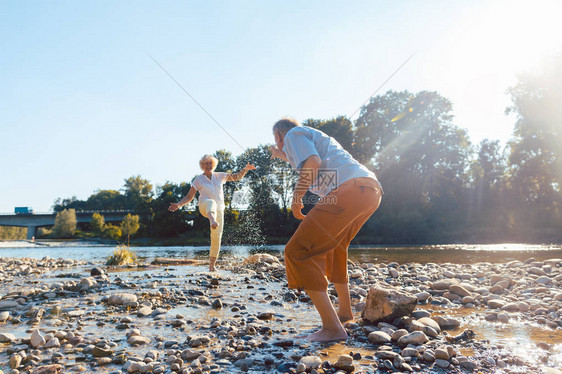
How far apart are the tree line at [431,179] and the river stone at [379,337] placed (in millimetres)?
22908

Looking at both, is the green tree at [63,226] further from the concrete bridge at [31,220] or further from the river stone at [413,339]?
the river stone at [413,339]

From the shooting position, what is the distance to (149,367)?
2.46 metres

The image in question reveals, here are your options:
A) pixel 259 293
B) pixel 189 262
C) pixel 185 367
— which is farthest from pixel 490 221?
pixel 185 367

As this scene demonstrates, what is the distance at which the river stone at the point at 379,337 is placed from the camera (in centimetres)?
308

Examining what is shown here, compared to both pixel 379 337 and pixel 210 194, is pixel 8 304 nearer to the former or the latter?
pixel 210 194

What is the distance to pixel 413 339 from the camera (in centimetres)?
295

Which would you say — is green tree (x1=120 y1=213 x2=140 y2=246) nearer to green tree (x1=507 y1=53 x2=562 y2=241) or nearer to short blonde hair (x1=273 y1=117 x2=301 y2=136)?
green tree (x1=507 y1=53 x2=562 y2=241)

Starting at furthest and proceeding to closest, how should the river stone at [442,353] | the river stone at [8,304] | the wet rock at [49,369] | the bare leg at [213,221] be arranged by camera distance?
the bare leg at [213,221], the river stone at [8,304], the river stone at [442,353], the wet rock at [49,369]

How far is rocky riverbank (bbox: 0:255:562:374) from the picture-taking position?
253cm

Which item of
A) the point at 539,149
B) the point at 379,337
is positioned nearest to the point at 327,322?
the point at 379,337

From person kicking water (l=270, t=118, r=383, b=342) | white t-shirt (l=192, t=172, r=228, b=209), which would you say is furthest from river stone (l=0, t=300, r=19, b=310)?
person kicking water (l=270, t=118, r=383, b=342)

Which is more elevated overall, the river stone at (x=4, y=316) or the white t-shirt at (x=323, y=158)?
the white t-shirt at (x=323, y=158)

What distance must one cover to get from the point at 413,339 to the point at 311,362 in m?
1.07

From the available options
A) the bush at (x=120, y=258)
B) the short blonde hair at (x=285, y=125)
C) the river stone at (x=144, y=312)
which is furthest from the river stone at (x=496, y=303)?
the bush at (x=120, y=258)
